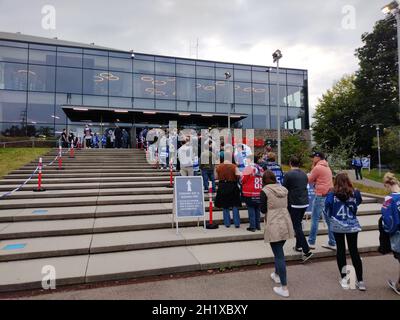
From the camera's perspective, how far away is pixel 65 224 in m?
7.29

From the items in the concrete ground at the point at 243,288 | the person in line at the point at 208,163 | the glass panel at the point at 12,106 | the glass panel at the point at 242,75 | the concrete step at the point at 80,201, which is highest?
the glass panel at the point at 242,75

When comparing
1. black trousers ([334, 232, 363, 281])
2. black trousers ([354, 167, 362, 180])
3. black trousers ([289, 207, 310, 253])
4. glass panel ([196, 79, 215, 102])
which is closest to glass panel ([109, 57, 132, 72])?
glass panel ([196, 79, 215, 102])

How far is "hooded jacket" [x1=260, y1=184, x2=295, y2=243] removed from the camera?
14.4 feet

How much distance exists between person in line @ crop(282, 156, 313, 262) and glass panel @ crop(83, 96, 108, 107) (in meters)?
26.0

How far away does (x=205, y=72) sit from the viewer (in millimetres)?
32094

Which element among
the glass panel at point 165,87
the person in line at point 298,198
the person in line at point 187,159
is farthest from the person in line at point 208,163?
the glass panel at point 165,87

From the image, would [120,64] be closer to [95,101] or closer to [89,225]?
[95,101]

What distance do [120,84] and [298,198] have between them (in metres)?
27.1

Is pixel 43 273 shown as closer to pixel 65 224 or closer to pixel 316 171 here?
pixel 65 224

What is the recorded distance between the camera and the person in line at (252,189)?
7.24m

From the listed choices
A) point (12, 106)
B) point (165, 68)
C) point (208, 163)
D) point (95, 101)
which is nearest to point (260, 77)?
point (165, 68)

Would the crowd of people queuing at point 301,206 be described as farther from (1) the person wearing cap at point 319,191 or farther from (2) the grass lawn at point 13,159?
(2) the grass lawn at point 13,159

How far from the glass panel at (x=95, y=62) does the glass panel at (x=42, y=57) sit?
2.94 m

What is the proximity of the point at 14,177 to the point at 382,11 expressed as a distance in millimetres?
15857
